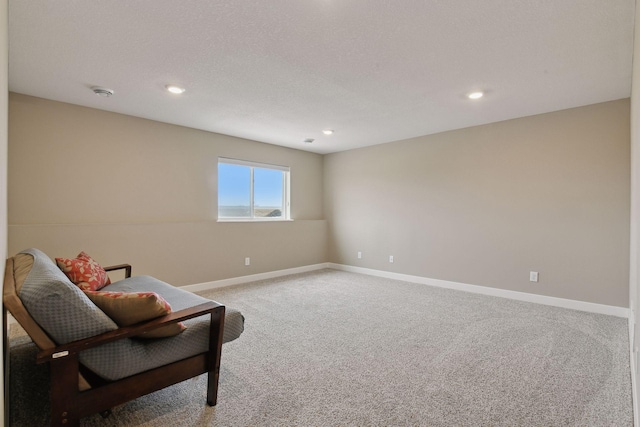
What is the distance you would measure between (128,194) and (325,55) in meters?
3.06

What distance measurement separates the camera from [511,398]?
2004 mm

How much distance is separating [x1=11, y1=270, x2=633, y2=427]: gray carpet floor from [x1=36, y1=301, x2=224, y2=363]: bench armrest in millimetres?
578

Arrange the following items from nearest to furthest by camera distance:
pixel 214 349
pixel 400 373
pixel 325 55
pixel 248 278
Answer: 1. pixel 214 349
2. pixel 400 373
3. pixel 325 55
4. pixel 248 278

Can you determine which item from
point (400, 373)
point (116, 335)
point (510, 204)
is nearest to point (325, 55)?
point (116, 335)

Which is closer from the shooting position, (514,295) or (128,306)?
(128,306)

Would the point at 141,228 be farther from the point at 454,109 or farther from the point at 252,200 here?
the point at 454,109

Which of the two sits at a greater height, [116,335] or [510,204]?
[510,204]

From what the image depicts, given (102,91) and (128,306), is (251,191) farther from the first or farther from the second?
(128,306)

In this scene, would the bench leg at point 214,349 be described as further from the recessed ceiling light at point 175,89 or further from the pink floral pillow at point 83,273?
the recessed ceiling light at point 175,89

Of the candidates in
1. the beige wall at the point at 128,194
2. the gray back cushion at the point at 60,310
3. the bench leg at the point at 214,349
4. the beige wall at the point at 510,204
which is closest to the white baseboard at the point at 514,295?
the beige wall at the point at 510,204

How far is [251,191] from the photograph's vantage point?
5527 millimetres

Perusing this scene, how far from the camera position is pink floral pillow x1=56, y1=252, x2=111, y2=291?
2.54m

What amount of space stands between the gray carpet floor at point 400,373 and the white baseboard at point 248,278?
3.77ft

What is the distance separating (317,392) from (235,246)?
3301 mm
